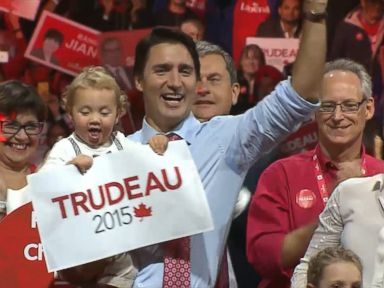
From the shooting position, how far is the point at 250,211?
3.27 m

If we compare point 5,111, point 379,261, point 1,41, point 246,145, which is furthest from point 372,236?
point 1,41

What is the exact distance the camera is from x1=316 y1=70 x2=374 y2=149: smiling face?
332cm

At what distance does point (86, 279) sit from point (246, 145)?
54 centimetres

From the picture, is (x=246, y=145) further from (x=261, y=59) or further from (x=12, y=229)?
(x=261, y=59)

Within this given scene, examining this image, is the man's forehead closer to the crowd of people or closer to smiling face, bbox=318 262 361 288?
the crowd of people

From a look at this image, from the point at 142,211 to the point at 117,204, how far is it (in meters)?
0.07

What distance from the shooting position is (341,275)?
108 inches

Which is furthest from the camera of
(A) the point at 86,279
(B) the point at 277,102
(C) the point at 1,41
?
(C) the point at 1,41

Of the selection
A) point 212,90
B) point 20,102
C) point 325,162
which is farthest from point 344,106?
point 20,102

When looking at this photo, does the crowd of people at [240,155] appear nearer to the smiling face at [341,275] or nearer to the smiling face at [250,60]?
the smiling face at [341,275]

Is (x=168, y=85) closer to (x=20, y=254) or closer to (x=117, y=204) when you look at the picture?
(x=117, y=204)

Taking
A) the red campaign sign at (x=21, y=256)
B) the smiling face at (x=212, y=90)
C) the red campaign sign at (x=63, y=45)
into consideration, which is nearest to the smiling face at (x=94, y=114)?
the red campaign sign at (x=21, y=256)

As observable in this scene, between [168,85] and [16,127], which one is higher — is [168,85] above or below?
above

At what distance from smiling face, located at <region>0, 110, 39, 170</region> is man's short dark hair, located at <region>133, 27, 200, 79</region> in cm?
43
